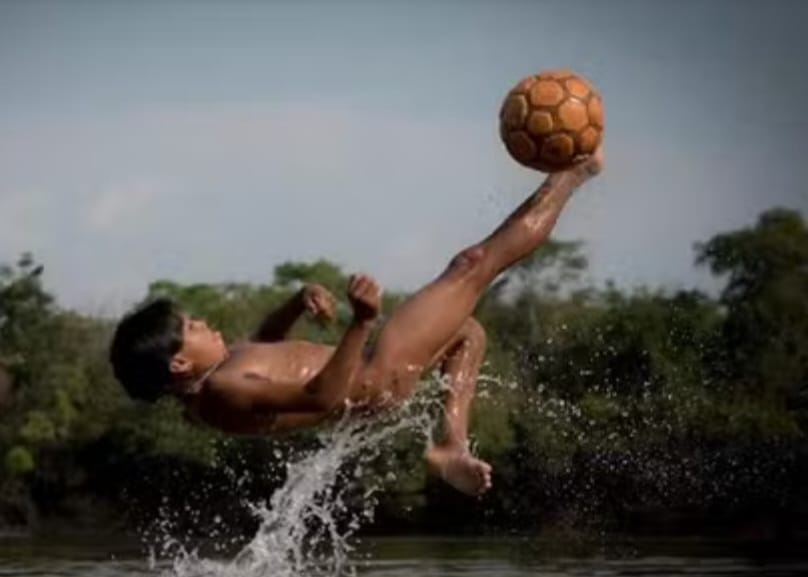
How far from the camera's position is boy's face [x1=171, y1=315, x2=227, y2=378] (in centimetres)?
977

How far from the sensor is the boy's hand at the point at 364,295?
29.5ft

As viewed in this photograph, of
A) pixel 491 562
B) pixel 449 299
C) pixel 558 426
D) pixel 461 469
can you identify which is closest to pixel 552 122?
pixel 449 299

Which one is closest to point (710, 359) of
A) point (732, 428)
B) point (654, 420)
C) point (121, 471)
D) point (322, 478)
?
point (732, 428)

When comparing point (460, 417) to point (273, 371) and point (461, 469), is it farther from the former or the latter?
point (273, 371)

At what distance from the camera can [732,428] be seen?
160ft

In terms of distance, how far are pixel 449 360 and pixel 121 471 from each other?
54932 millimetres

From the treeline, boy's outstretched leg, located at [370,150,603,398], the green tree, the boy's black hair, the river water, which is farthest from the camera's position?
the green tree

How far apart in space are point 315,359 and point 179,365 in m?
0.70

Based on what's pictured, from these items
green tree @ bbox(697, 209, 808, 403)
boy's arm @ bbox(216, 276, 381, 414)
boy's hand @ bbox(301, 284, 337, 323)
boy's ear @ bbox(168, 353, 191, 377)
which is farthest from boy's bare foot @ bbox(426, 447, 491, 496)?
green tree @ bbox(697, 209, 808, 403)

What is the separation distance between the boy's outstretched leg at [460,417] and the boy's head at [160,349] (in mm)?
1251

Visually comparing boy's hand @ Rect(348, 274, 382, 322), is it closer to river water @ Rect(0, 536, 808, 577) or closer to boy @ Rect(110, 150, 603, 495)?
boy @ Rect(110, 150, 603, 495)

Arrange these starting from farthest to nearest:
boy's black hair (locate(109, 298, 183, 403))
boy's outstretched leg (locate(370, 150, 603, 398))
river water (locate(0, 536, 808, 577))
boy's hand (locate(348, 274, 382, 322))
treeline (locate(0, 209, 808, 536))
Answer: treeline (locate(0, 209, 808, 536))
river water (locate(0, 536, 808, 577))
boy's outstretched leg (locate(370, 150, 603, 398))
boy's black hair (locate(109, 298, 183, 403))
boy's hand (locate(348, 274, 382, 322))

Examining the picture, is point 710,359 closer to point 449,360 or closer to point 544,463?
point 544,463

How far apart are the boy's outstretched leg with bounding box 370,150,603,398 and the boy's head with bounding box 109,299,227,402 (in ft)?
2.87
